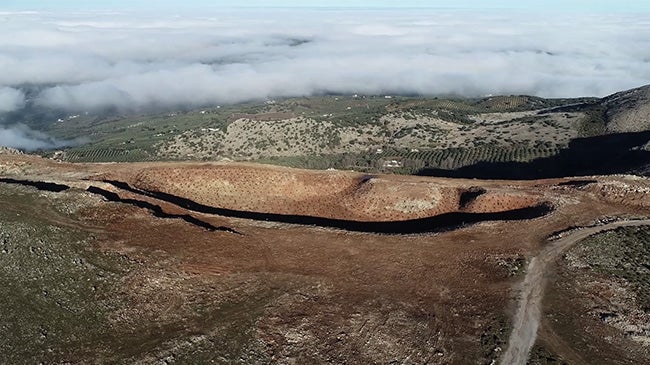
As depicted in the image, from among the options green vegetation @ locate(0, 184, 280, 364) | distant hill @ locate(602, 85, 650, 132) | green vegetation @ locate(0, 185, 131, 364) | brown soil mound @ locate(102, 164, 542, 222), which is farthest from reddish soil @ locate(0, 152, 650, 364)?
distant hill @ locate(602, 85, 650, 132)

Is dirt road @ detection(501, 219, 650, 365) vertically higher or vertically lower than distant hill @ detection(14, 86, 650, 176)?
higher

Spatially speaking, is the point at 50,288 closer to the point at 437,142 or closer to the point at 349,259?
the point at 349,259

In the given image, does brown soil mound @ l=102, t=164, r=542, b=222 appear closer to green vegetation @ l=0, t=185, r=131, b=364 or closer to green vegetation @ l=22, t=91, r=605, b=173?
green vegetation @ l=0, t=185, r=131, b=364

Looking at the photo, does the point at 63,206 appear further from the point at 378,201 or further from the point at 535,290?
the point at 535,290

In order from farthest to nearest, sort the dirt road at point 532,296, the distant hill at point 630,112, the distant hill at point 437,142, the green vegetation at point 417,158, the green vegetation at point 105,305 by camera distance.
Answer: the distant hill at point 630,112
the distant hill at point 437,142
the green vegetation at point 417,158
the dirt road at point 532,296
the green vegetation at point 105,305

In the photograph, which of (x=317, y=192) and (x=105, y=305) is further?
(x=317, y=192)

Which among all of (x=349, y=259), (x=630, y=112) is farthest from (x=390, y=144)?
(x=349, y=259)

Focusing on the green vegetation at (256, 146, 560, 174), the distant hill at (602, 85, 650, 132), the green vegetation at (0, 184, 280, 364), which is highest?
the green vegetation at (0, 184, 280, 364)

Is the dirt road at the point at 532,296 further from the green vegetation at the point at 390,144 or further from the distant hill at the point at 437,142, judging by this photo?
the green vegetation at the point at 390,144

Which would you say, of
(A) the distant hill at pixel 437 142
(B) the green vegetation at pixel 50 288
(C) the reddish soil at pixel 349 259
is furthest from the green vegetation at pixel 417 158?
(B) the green vegetation at pixel 50 288
